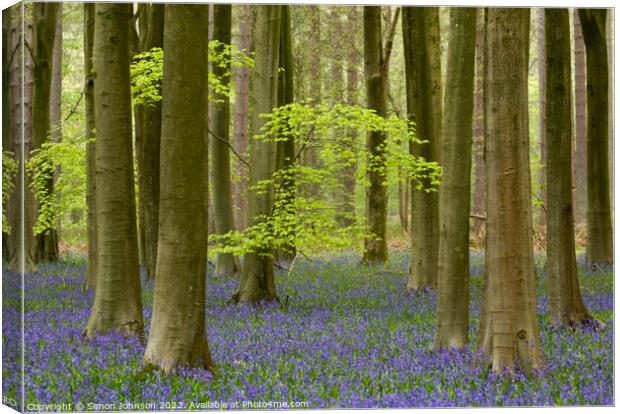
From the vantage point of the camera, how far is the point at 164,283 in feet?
22.1

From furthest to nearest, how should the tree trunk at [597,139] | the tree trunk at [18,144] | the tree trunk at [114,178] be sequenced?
the tree trunk at [597,139], the tree trunk at [114,178], the tree trunk at [18,144]

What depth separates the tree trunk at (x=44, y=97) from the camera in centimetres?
803

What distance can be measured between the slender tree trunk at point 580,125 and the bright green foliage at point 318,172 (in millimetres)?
2012

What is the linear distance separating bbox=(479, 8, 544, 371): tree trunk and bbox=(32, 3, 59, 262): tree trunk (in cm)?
443

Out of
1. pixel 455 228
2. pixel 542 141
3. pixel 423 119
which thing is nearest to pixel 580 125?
pixel 542 141

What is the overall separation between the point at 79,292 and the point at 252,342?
9.38 ft

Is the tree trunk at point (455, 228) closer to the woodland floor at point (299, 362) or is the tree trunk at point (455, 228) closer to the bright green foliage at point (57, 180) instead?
the woodland floor at point (299, 362)

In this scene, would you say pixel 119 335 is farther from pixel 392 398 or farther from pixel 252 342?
pixel 392 398

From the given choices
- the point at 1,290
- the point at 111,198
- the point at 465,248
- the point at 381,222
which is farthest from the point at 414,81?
the point at 1,290

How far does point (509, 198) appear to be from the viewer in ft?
21.5

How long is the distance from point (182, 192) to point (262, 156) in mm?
4347

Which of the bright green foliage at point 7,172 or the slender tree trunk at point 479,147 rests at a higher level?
the slender tree trunk at point 479,147

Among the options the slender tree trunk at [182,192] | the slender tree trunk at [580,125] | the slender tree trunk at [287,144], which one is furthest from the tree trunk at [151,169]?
the slender tree trunk at [580,125]

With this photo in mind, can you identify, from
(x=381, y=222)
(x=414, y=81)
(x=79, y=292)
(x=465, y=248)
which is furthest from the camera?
(x=381, y=222)
